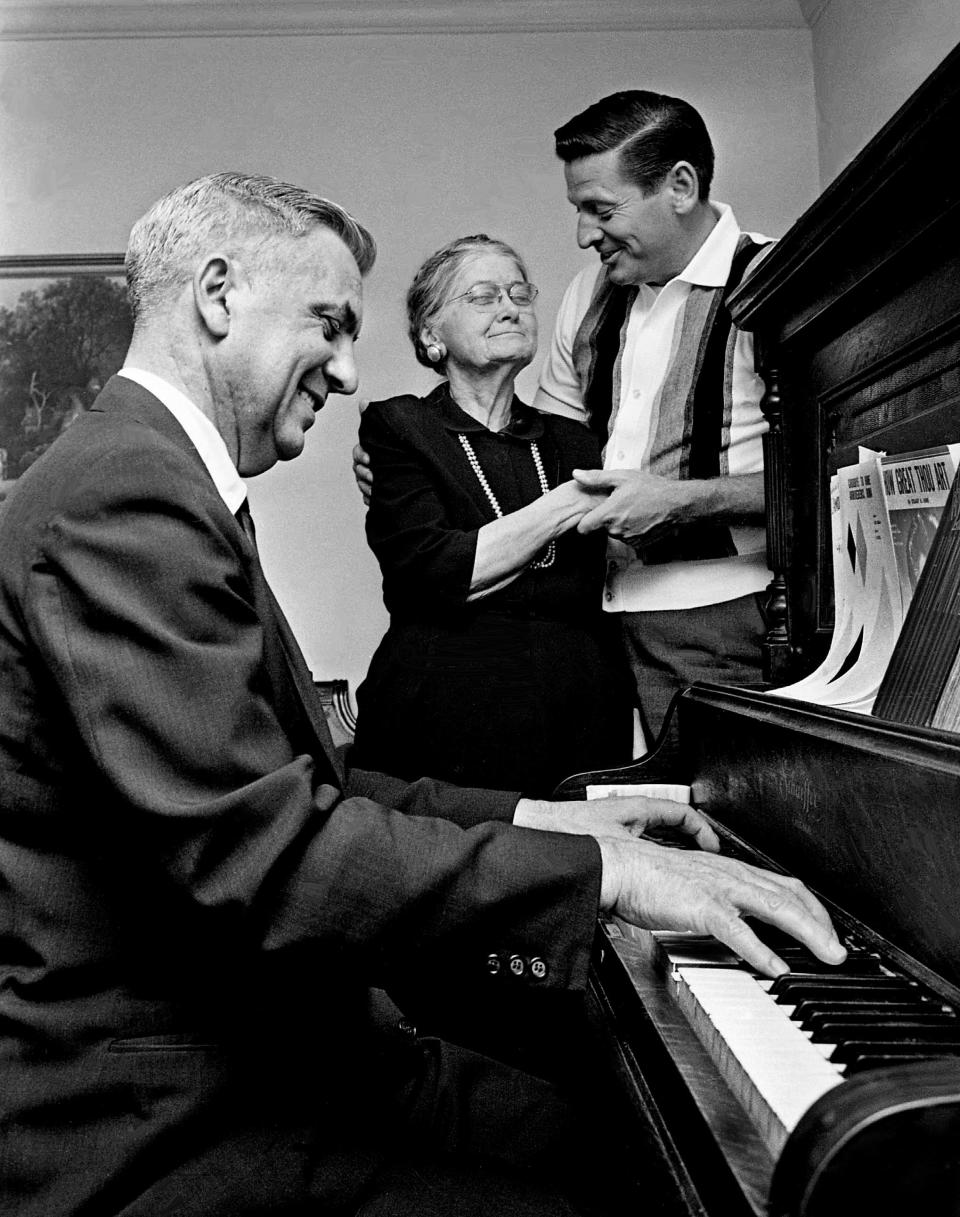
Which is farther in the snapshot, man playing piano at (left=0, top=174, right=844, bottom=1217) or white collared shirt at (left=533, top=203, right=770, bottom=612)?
white collared shirt at (left=533, top=203, right=770, bottom=612)

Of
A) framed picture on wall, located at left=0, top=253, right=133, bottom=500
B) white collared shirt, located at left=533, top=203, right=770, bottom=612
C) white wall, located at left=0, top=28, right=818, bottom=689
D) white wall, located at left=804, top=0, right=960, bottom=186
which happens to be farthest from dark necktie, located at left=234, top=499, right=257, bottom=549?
framed picture on wall, located at left=0, top=253, right=133, bottom=500

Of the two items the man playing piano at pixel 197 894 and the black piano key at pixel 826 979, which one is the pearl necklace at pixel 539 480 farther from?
the black piano key at pixel 826 979

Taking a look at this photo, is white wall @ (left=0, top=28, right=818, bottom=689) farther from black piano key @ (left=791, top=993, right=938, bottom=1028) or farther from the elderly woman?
black piano key @ (left=791, top=993, right=938, bottom=1028)

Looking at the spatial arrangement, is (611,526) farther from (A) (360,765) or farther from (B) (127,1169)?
(B) (127,1169)

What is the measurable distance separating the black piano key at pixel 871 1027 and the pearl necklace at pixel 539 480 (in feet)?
4.83

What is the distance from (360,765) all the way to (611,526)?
25.3 inches

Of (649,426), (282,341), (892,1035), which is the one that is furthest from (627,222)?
(892,1035)

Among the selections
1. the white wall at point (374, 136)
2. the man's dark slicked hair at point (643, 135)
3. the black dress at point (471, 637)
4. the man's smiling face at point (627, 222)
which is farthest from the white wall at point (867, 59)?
the black dress at point (471, 637)

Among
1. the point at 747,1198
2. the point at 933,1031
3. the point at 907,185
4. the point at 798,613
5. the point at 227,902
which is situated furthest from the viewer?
the point at 798,613

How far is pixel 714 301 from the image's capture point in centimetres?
236

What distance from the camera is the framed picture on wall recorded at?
14.1 feet

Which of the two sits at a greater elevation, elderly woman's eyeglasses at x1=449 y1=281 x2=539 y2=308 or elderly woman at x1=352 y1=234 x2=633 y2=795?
elderly woman's eyeglasses at x1=449 y1=281 x2=539 y2=308

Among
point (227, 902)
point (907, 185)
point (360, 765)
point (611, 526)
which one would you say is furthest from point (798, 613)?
point (227, 902)

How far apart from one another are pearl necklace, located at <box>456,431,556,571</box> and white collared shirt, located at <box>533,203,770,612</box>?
0.48ft
